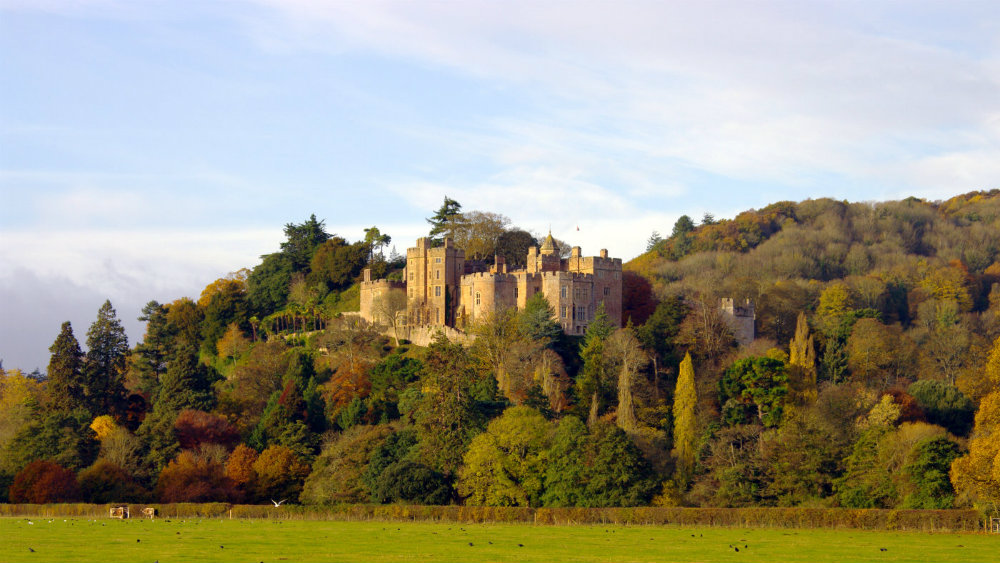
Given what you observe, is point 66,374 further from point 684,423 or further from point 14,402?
point 684,423

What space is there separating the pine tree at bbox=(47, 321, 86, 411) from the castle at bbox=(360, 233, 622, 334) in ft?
70.4

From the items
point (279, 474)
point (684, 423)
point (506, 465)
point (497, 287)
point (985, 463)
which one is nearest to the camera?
point (985, 463)

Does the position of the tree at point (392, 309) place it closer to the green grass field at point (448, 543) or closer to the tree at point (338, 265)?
the tree at point (338, 265)

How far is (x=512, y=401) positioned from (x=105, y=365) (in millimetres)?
27108

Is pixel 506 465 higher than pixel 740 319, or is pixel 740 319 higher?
pixel 740 319

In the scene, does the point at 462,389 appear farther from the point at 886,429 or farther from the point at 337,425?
the point at 886,429

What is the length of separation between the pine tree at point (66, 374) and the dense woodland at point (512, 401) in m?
0.14

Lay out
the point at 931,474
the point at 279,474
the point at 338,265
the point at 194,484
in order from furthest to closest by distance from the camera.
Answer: the point at 338,265
the point at 279,474
the point at 194,484
the point at 931,474

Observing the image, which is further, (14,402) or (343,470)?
(14,402)

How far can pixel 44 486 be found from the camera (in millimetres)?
60219

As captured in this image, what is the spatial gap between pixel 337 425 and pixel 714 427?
21954 millimetres

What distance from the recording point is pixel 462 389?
64.9 metres

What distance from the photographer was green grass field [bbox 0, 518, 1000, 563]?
34125mm

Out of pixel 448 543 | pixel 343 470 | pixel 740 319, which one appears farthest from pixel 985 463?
pixel 740 319
